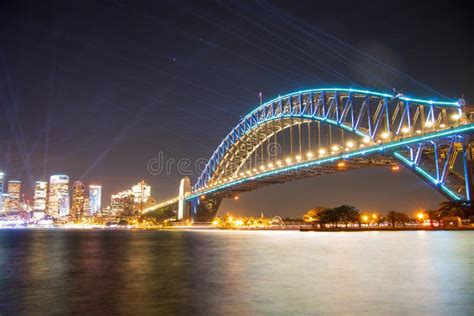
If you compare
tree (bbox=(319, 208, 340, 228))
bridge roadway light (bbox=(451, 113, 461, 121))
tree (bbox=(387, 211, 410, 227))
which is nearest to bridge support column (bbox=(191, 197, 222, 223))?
tree (bbox=(319, 208, 340, 228))

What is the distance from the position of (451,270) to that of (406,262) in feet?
10.2

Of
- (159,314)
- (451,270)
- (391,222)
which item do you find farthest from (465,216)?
(159,314)

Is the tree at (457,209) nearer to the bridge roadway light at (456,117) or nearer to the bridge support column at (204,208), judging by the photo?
the bridge roadway light at (456,117)

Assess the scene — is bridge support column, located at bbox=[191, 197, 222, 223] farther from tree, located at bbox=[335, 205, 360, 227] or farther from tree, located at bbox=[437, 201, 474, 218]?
tree, located at bbox=[437, 201, 474, 218]

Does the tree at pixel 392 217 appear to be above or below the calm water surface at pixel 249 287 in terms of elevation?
above

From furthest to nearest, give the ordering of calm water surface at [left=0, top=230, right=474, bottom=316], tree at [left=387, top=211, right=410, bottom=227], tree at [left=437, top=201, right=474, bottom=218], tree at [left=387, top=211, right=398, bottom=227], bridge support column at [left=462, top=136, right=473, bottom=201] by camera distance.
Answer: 1. tree at [left=387, top=211, right=410, bottom=227]
2. tree at [left=387, top=211, right=398, bottom=227]
3. tree at [left=437, top=201, right=474, bottom=218]
4. bridge support column at [left=462, top=136, right=473, bottom=201]
5. calm water surface at [left=0, top=230, right=474, bottom=316]

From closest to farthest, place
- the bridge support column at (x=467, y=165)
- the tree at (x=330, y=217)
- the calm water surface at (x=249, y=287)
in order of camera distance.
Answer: the calm water surface at (x=249, y=287)
the bridge support column at (x=467, y=165)
the tree at (x=330, y=217)

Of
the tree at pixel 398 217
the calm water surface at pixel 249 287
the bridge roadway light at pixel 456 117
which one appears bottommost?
the calm water surface at pixel 249 287

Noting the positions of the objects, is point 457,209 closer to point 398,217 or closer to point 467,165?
point 467,165

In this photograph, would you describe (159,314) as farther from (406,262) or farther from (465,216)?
(465,216)

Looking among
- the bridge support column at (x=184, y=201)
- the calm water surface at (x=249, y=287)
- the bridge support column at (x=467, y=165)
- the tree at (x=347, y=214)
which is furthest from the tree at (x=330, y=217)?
the calm water surface at (x=249, y=287)

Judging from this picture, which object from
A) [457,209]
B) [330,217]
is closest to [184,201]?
[330,217]

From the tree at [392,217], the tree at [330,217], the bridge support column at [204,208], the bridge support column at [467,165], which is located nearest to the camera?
the bridge support column at [467,165]

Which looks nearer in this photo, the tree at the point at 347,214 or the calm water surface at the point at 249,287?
the calm water surface at the point at 249,287
